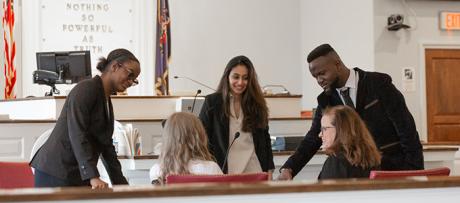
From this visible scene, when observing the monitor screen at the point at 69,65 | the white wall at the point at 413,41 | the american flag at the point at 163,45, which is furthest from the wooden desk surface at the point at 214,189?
the american flag at the point at 163,45

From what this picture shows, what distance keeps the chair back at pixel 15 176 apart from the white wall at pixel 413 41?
6.37m

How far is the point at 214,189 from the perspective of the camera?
2363 mm

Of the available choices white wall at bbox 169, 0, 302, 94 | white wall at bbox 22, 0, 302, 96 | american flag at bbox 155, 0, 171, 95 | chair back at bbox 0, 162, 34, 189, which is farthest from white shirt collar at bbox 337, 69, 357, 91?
white wall at bbox 169, 0, 302, 94

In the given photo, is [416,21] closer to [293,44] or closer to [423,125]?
[423,125]

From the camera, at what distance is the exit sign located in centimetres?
970

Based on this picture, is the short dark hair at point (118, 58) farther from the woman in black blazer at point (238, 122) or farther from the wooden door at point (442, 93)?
the wooden door at point (442, 93)

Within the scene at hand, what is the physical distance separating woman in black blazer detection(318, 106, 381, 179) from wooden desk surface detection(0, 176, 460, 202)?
644mm

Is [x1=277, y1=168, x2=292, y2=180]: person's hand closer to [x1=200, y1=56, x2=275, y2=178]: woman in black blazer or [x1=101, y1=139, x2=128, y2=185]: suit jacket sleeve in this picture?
[x1=200, y1=56, x2=275, y2=178]: woman in black blazer

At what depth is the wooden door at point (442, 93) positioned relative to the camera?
31.9ft

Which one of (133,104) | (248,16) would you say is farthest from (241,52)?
(133,104)

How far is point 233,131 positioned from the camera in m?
3.98

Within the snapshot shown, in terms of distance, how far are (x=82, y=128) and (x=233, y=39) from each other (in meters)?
8.12

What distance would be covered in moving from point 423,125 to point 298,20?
285 centimetres

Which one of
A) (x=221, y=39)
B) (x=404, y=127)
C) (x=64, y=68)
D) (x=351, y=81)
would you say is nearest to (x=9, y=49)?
(x=64, y=68)
